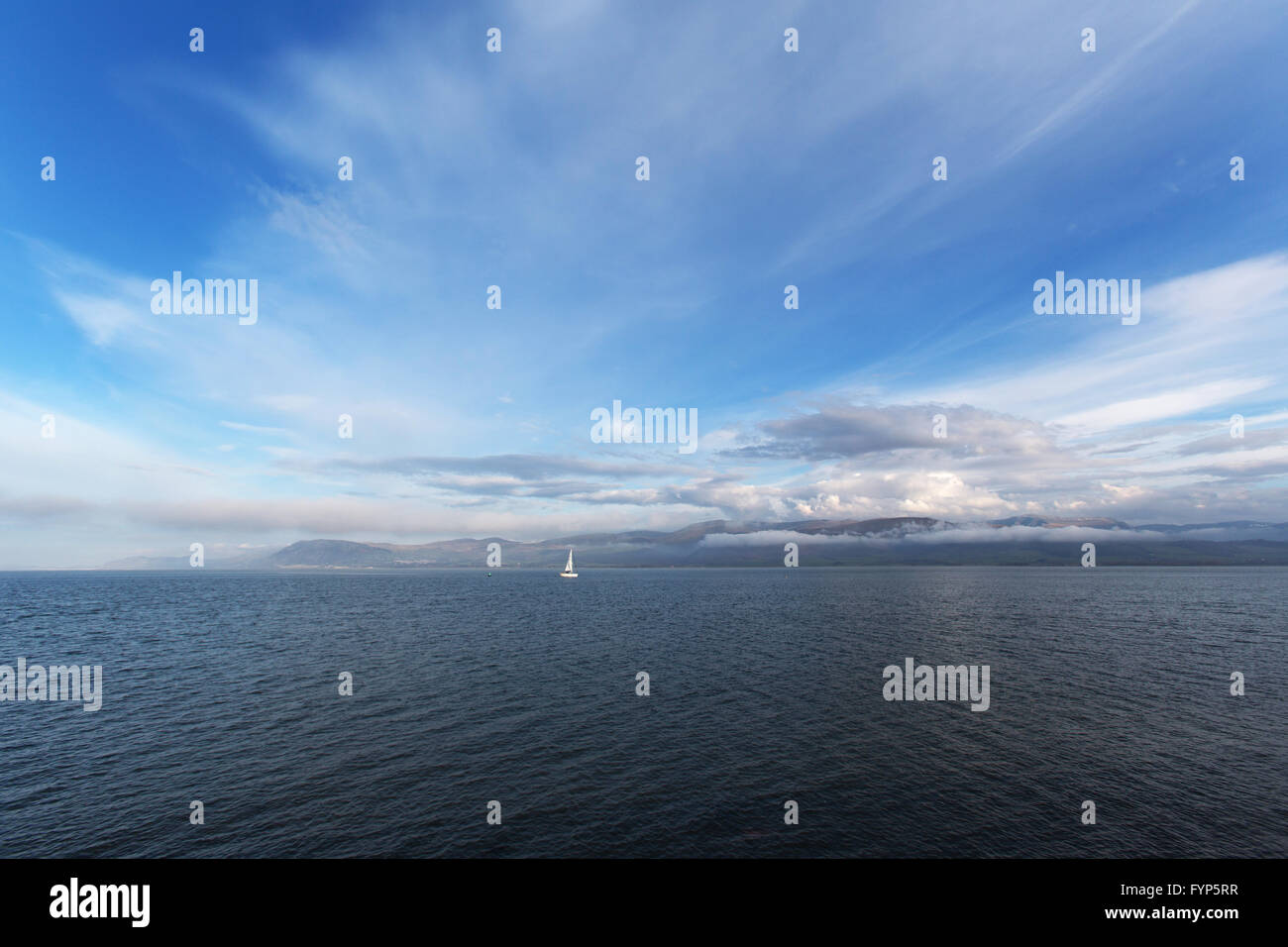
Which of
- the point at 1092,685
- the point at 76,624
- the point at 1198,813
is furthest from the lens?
the point at 76,624

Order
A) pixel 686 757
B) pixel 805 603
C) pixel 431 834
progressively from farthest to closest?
pixel 805 603, pixel 686 757, pixel 431 834

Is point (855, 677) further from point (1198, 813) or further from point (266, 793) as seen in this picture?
point (266, 793)

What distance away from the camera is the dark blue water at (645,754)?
34.4m

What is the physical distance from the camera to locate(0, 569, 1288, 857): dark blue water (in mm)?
34375

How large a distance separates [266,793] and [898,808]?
47.0 m

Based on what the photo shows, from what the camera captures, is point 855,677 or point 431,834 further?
point 855,677

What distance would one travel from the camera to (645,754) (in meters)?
46.8
